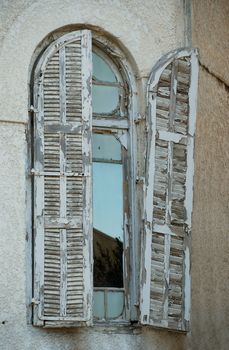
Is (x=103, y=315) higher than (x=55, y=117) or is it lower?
lower

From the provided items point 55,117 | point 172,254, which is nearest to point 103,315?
point 172,254

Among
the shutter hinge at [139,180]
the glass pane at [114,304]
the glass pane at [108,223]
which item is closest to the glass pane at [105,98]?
the glass pane at [108,223]

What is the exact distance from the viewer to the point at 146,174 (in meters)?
11.8

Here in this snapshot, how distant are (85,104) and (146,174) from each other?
0.75 metres

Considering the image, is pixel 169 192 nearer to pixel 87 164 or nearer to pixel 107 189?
pixel 107 189

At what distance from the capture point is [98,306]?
38.5 ft

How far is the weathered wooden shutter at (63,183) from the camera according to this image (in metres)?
11.4

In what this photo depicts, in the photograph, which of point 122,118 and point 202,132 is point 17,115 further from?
point 202,132

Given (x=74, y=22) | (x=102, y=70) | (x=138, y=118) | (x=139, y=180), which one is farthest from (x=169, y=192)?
(x=74, y=22)

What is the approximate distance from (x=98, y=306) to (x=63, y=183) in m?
1.04

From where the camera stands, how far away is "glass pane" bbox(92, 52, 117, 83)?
12219mm

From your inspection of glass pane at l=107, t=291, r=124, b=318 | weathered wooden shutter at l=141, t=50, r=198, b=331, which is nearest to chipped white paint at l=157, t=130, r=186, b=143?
weathered wooden shutter at l=141, t=50, r=198, b=331

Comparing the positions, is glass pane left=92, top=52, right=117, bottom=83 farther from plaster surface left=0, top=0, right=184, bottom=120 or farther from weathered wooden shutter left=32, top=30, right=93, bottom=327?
weathered wooden shutter left=32, top=30, right=93, bottom=327

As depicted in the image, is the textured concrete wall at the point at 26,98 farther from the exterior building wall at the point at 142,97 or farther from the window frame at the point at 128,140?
the window frame at the point at 128,140
